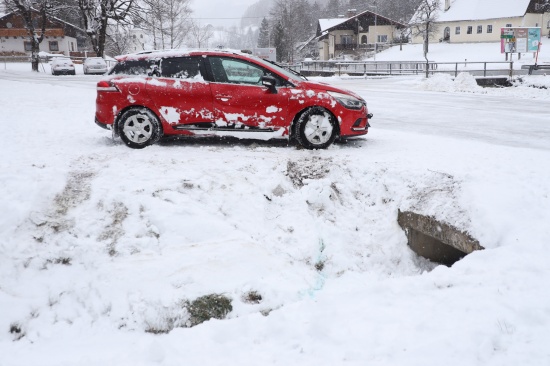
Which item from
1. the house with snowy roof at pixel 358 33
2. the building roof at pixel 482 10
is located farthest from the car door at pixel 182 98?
the building roof at pixel 482 10

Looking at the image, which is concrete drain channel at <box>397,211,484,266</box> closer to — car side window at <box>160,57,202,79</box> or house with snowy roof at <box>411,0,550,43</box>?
car side window at <box>160,57,202,79</box>

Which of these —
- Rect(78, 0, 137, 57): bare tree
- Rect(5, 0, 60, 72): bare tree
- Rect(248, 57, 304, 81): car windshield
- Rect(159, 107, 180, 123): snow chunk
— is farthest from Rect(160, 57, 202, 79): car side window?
Rect(5, 0, 60, 72): bare tree

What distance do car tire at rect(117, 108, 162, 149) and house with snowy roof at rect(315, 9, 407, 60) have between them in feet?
200

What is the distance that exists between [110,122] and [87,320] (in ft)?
12.7

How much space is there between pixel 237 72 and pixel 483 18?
2408 inches

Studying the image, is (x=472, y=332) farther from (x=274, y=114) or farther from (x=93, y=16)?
(x=93, y=16)

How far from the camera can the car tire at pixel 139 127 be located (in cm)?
700

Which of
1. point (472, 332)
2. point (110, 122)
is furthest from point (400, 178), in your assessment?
point (110, 122)

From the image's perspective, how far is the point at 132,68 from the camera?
7.17m

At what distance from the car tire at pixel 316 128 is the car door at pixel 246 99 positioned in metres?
0.27

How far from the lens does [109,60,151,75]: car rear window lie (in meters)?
7.15

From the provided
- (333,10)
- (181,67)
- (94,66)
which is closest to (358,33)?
(94,66)

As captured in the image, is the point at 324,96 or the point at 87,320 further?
the point at 324,96

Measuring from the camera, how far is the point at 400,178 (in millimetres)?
5906
